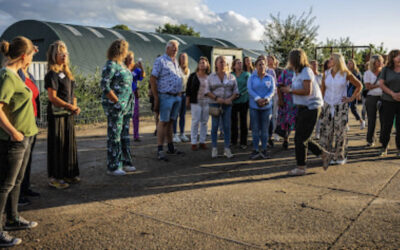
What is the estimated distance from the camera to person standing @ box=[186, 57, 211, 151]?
23.3 feet

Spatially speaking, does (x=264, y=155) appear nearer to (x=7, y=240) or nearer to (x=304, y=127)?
(x=304, y=127)

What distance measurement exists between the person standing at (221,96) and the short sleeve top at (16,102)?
391 cm

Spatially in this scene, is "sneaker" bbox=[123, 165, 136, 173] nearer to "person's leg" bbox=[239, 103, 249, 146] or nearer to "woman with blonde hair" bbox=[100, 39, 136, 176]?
"woman with blonde hair" bbox=[100, 39, 136, 176]

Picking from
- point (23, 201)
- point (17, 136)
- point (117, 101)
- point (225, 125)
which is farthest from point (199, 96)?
point (17, 136)

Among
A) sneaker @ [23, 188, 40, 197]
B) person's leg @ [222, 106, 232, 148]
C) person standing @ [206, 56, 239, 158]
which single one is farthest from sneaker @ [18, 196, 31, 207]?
person's leg @ [222, 106, 232, 148]

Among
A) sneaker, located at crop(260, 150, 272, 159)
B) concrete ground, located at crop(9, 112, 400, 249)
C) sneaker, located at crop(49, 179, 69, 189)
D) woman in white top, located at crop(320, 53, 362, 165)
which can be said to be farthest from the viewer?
sneaker, located at crop(260, 150, 272, 159)

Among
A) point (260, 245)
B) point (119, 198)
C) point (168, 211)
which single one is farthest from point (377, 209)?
point (119, 198)

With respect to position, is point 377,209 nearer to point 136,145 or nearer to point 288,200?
point 288,200

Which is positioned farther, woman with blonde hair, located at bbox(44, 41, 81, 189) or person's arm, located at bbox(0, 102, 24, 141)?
woman with blonde hair, located at bbox(44, 41, 81, 189)

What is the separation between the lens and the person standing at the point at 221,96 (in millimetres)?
6727

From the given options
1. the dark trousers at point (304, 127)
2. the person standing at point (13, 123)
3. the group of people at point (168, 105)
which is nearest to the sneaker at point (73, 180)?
the group of people at point (168, 105)

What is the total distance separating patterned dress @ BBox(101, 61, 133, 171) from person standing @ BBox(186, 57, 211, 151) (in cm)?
193

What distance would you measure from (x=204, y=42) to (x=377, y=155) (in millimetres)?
16475

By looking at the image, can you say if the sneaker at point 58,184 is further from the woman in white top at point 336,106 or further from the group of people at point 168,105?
the woman in white top at point 336,106
